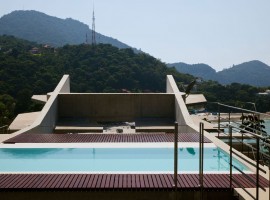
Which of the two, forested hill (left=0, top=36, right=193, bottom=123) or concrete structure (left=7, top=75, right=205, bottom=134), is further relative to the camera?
forested hill (left=0, top=36, right=193, bottom=123)

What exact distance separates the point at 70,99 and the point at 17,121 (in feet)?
6.83

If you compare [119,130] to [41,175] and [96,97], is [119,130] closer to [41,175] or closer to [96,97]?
[96,97]

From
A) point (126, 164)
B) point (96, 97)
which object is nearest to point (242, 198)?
point (126, 164)

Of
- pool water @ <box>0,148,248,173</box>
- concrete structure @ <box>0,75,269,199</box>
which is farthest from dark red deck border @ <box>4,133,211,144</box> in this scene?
concrete structure @ <box>0,75,269,199</box>

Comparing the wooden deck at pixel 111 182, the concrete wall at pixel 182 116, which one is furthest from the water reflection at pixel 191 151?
the wooden deck at pixel 111 182

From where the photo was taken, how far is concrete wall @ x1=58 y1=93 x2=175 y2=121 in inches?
513

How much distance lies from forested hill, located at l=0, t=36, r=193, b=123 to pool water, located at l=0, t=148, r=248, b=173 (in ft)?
101

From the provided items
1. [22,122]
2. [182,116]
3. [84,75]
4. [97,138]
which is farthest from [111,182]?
[84,75]

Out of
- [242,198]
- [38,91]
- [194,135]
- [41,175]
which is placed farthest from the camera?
[38,91]

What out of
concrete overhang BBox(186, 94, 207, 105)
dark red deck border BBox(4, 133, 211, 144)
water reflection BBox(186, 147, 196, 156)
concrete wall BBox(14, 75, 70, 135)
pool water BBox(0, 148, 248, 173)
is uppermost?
concrete overhang BBox(186, 94, 207, 105)

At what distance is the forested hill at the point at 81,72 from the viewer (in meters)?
43.4

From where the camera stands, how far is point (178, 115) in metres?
12.2

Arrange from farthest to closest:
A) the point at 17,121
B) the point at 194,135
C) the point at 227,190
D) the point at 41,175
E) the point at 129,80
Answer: the point at 129,80 < the point at 17,121 < the point at 194,135 < the point at 41,175 < the point at 227,190

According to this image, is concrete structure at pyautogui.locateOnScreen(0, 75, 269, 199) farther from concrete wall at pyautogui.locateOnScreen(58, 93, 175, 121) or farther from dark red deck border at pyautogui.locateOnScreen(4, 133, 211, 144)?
dark red deck border at pyautogui.locateOnScreen(4, 133, 211, 144)
